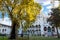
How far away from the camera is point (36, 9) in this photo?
74.0 feet

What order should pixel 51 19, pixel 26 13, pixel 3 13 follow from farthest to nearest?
pixel 51 19 → pixel 3 13 → pixel 26 13

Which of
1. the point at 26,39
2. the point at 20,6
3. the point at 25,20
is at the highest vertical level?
the point at 20,6

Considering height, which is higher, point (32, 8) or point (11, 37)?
point (32, 8)

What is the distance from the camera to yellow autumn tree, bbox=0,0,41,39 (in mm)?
21703

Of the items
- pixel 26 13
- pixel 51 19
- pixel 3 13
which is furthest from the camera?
pixel 51 19

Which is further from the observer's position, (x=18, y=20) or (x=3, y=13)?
(x=3, y=13)

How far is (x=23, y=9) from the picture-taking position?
21.8m

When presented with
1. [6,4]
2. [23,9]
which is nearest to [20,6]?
[23,9]

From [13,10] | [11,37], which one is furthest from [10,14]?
[11,37]

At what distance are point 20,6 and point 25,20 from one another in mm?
1759

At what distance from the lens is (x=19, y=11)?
2198 cm

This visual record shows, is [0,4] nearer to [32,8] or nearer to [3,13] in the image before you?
[3,13]

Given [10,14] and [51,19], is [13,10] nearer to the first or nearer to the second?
[10,14]

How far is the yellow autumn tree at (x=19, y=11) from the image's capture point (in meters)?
21.7
